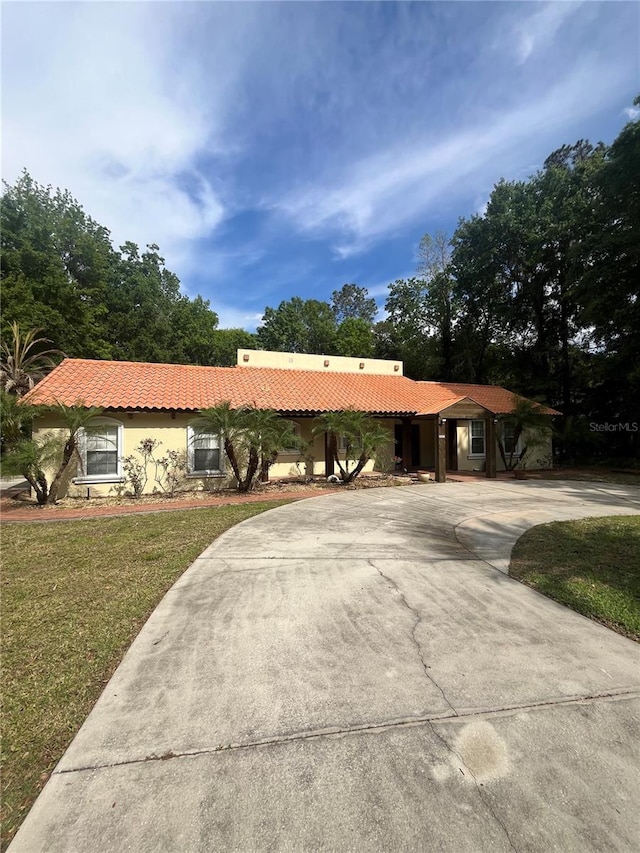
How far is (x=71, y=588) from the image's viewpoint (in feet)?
16.1

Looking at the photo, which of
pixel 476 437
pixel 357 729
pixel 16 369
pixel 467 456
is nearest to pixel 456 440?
pixel 467 456

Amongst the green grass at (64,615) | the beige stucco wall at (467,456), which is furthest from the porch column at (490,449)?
the green grass at (64,615)

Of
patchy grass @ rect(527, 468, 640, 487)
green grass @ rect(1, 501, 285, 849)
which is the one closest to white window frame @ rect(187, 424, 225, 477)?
green grass @ rect(1, 501, 285, 849)

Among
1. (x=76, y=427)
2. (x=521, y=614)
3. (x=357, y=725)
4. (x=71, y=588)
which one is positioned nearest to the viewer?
(x=357, y=725)

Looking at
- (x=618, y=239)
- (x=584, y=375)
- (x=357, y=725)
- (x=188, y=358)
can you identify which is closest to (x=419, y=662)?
(x=357, y=725)

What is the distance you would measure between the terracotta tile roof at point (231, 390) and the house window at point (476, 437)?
5.67 feet

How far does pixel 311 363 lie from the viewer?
20078 mm

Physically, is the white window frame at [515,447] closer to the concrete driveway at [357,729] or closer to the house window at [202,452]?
the house window at [202,452]

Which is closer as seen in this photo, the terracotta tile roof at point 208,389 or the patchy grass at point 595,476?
the terracotta tile roof at point 208,389

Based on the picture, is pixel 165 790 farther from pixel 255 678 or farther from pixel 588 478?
pixel 588 478

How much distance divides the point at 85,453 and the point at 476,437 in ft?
51.4

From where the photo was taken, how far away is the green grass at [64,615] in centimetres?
246

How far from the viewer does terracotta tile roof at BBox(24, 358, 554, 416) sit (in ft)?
40.5

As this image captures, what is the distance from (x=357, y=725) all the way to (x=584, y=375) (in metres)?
27.9
